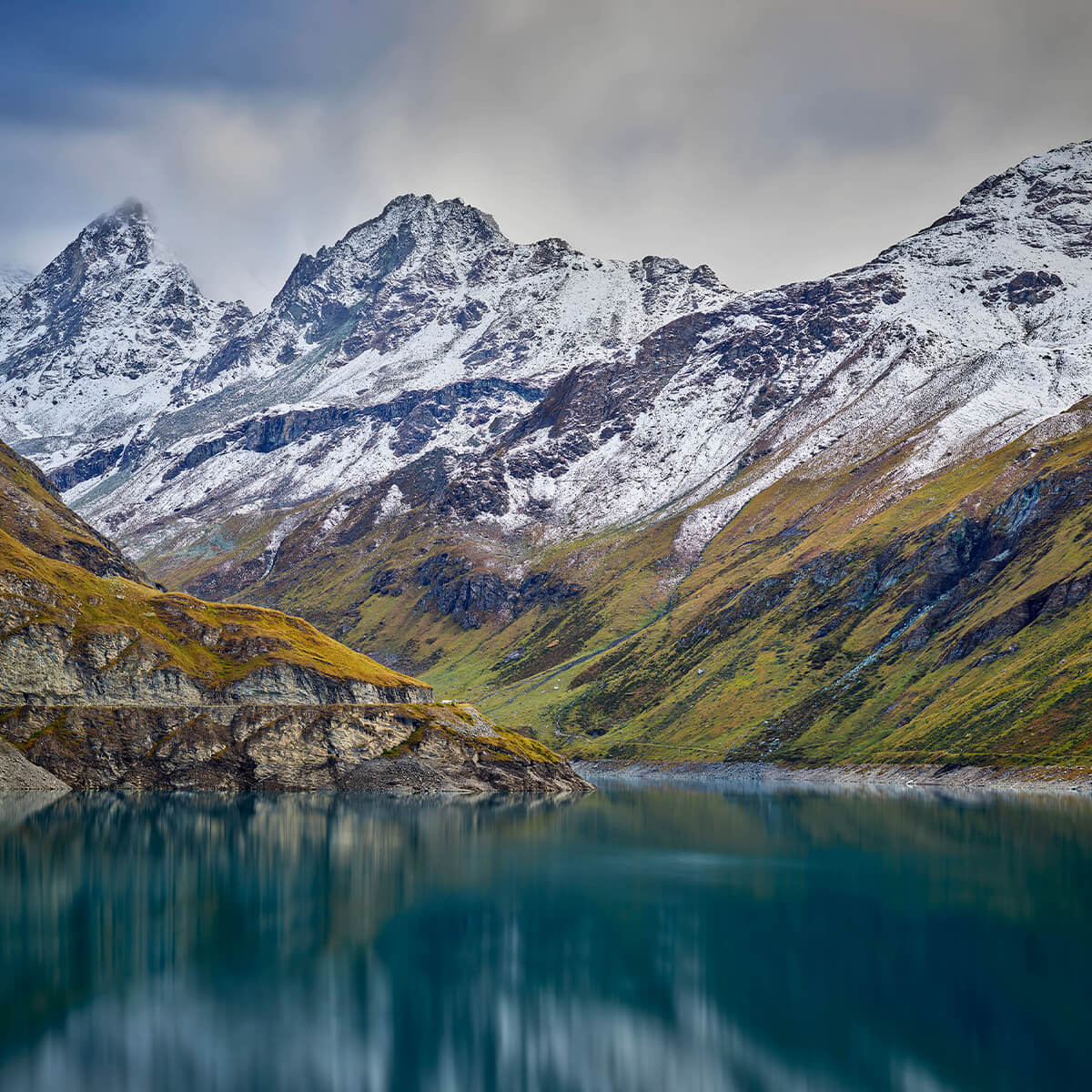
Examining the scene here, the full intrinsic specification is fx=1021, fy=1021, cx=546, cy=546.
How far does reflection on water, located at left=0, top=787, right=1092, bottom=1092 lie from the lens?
4588 cm

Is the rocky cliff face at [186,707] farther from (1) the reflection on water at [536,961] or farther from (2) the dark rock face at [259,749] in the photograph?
(1) the reflection on water at [536,961]

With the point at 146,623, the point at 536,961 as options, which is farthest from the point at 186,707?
the point at 536,961

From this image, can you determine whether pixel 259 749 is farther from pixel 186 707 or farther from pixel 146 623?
pixel 146 623

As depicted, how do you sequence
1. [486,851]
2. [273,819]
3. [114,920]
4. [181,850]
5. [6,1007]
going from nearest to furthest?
[6,1007], [114,920], [181,850], [486,851], [273,819]

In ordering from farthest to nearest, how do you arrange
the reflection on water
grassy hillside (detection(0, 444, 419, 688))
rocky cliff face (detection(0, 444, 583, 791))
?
grassy hillside (detection(0, 444, 419, 688)) < rocky cliff face (detection(0, 444, 583, 791)) < the reflection on water

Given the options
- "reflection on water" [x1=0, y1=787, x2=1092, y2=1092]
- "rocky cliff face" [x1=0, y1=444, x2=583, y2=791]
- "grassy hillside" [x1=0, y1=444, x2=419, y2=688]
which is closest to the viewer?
"reflection on water" [x1=0, y1=787, x2=1092, y2=1092]

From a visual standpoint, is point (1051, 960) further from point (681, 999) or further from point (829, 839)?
point (829, 839)

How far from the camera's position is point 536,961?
64.8 m

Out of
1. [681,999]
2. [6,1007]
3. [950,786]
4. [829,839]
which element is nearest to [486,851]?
[829,839]

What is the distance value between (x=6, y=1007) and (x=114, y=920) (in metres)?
22.1

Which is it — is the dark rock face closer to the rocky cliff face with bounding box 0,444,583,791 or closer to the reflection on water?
the rocky cliff face with bounding box 0,444,583,791

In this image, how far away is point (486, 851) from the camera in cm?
11100

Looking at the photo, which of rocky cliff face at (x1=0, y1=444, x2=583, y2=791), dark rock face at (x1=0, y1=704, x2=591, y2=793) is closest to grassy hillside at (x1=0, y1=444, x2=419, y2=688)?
rocky cliff face at (x1=0, y1=444, x2=583, y2=791)

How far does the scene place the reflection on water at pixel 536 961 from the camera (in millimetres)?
45875
